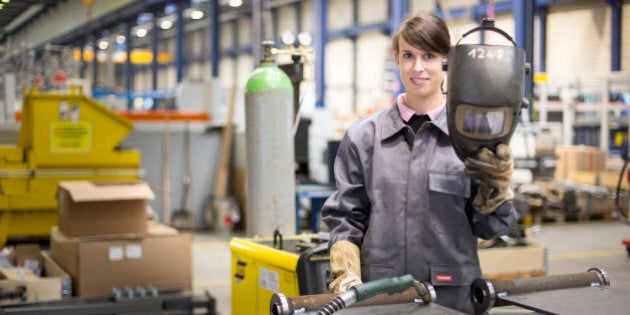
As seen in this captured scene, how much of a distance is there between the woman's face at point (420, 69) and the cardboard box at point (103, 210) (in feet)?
9.92

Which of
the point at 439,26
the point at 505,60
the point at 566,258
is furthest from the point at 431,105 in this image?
the point at 566,258

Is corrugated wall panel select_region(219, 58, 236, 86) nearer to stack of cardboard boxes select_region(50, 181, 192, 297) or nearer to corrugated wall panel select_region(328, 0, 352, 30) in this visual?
corrugated wall panel select_region(328, 0, 352, 30)

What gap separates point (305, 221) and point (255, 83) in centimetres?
572

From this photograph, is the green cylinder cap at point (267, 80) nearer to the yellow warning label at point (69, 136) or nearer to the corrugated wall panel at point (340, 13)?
the yellow warning label at point (69, 136)

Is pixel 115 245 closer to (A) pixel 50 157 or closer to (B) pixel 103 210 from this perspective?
(B) pixel 103 210

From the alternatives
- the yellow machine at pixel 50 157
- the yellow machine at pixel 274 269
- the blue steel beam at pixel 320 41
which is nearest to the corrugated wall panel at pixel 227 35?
the blue steel beam at pixel 320 41

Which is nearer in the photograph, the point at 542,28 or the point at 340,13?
the point at 542,28

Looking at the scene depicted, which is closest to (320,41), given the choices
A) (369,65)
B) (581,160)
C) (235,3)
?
(235,3)

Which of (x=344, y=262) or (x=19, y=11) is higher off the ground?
(x=19, y=11)

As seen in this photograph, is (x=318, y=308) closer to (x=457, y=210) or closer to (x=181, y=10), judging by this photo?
(x=457, y=210)

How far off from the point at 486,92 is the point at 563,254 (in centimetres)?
686

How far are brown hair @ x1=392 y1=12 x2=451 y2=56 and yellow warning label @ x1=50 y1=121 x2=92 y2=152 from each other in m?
4.49

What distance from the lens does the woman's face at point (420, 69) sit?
2.36 meters

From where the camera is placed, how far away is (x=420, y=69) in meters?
2.35
